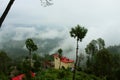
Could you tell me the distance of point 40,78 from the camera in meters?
70.8

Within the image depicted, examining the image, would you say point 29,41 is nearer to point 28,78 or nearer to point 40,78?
point 40,78

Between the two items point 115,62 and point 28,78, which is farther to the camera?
point 115,62

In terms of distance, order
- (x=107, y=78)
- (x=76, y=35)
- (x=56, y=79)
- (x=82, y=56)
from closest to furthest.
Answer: (x=76, y=35) → (x=56, y=79) → (x=107, y=78) → (x=82, y=56)

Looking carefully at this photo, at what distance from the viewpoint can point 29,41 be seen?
80.4 meters

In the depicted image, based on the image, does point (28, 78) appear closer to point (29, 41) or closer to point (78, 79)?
point (78, 79)

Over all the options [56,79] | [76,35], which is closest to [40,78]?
[56,79]

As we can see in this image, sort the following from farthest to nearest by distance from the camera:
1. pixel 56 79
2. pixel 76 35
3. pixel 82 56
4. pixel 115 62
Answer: pixel 82 56
pixel 115 62
pixel 56 79
pixel 76 35

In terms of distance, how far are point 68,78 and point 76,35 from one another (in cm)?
1794

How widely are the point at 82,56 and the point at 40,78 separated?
50763 mm

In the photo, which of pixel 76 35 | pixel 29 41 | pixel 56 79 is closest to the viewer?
pixel 76 35

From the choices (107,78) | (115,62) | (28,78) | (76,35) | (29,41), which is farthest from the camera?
(115,62)

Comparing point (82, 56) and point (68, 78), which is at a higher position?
point (82, 56)

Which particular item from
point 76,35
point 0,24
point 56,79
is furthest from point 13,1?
point 56,79

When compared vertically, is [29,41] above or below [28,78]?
above
